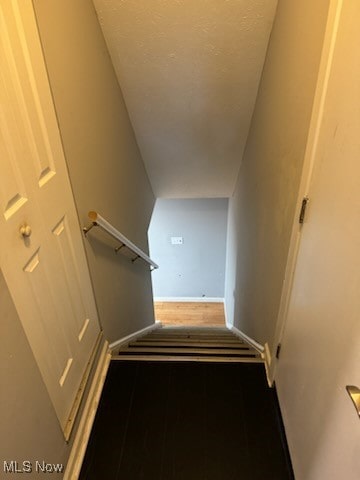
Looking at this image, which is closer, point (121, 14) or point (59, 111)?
point (59, 111)

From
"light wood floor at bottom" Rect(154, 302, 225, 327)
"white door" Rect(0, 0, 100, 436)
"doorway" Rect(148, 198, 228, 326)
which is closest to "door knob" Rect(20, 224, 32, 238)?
"white door" Rect(0, 0, 100, 436)

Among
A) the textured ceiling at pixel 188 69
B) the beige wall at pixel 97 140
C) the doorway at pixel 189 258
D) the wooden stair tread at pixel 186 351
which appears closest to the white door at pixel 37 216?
the beige wall at pixel 97 140

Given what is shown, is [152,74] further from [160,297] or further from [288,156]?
[160,297]

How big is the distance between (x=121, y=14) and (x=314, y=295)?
177 cm

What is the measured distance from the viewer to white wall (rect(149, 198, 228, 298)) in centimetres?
474

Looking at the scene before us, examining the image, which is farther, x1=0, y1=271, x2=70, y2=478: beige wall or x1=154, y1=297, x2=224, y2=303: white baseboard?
x1=154, y1=297, x2=224, y2=303: white baseboard

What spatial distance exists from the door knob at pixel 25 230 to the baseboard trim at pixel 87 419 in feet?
3.27

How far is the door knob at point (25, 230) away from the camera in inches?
36.7

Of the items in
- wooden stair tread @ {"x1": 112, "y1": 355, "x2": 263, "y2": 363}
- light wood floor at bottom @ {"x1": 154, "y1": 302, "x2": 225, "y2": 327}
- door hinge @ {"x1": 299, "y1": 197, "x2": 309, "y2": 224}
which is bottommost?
light wood floor at bottom @ {"x1": 154, "y1": 302, "x2": 225, "y2": 327}

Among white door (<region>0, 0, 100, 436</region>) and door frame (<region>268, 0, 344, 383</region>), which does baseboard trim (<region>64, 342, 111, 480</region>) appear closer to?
white door (<region>0, 0, 100, 436</region>)

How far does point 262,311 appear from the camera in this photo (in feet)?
6.57

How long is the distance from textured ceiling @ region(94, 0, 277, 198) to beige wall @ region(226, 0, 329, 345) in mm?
153

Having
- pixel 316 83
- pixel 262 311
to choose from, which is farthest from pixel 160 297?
pixel 316 83

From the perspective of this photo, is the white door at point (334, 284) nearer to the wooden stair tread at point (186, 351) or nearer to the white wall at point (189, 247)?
the wooden stair tread at point (186, 351)
